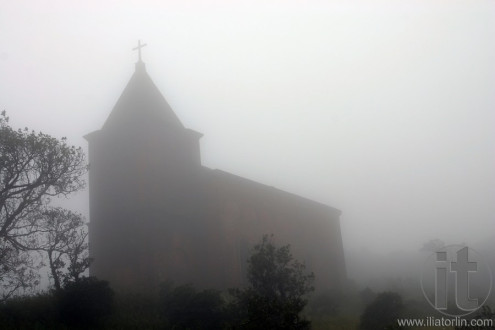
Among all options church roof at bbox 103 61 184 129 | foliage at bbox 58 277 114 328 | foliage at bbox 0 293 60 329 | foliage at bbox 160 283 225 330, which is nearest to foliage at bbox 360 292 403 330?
foliage at bbox 160 283 225 330

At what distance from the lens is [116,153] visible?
1057 inches

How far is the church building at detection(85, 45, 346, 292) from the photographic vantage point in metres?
25.3

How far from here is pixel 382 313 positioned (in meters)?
18.9

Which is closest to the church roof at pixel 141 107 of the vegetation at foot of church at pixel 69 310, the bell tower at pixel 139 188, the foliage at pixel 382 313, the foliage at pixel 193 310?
the bell tower at pixel 139 188

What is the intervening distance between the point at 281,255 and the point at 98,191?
13.5 meters

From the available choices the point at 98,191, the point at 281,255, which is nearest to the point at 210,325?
the point at 281,255

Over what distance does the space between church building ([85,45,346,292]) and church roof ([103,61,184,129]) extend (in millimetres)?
58

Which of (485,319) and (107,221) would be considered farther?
(107,221)

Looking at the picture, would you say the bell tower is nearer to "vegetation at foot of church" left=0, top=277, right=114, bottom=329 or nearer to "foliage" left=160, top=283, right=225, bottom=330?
"vegetation at foot of church" left=0, top=277, right=114, bottom=329

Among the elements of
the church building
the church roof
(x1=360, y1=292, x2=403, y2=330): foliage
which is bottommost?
(x1=360, y1=292, x2=403, y2=330): foliage

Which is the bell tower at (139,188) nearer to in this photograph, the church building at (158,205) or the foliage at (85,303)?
the church building at (158,205)

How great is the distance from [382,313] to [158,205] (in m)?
12.7

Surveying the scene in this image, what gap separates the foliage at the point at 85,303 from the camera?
17547mm

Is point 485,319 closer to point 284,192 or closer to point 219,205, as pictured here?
point 219,205
